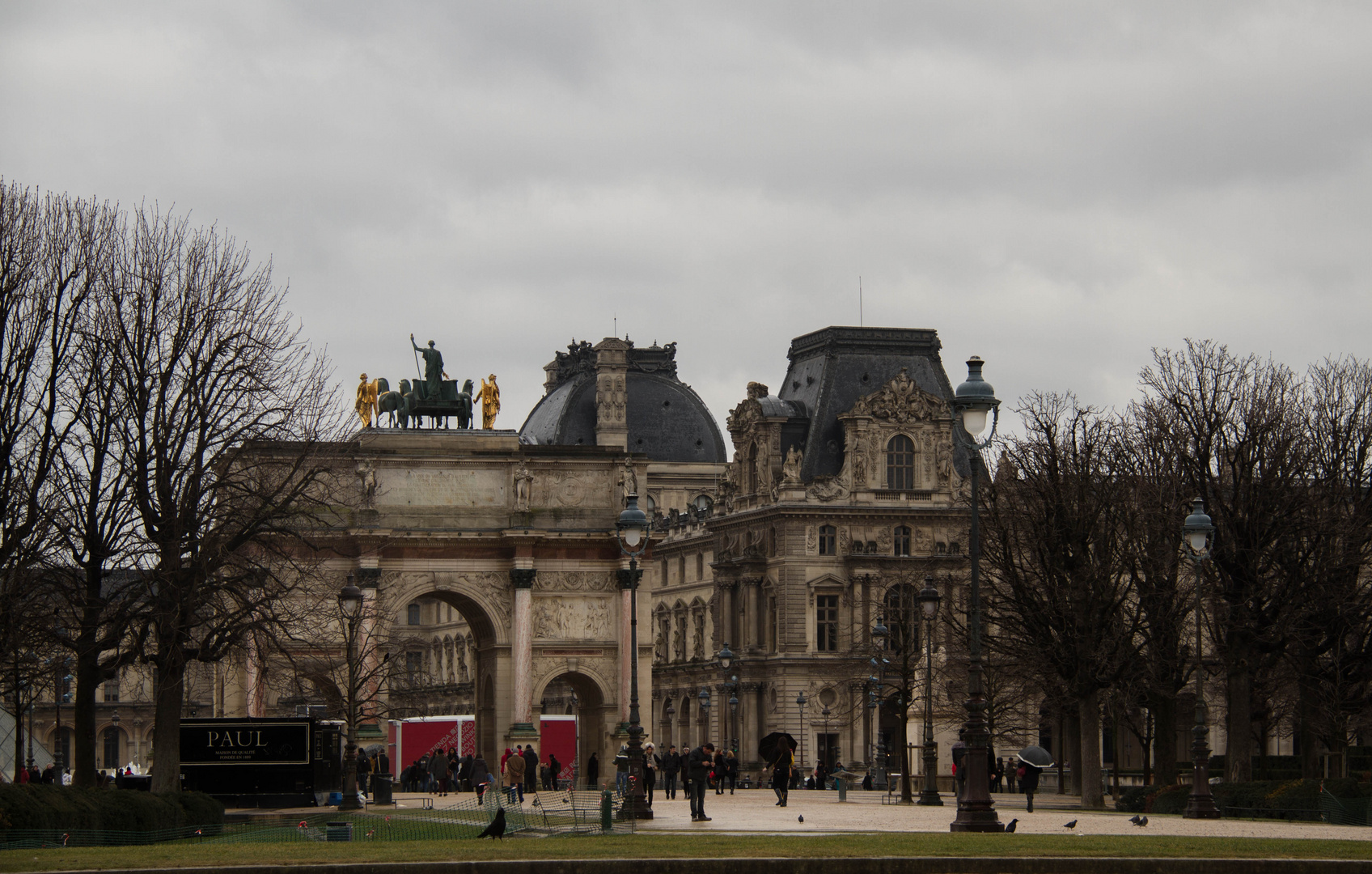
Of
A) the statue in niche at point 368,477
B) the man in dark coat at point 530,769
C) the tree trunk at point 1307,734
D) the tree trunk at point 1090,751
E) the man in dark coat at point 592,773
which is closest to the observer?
the tree trunk at point 1090,751

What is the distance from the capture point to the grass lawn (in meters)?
25.4

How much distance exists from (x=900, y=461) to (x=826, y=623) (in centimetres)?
904

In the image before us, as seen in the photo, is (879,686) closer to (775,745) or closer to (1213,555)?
(775,745)

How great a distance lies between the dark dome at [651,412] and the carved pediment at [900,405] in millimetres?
32210

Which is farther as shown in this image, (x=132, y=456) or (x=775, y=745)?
(x=775, y=745)

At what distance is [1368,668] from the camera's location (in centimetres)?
5303

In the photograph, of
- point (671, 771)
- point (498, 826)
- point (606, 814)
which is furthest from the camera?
point (671, 771)

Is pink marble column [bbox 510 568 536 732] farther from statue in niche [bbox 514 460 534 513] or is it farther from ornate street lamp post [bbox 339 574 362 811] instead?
ornate street lamp post [bbox 339 574 362 811]

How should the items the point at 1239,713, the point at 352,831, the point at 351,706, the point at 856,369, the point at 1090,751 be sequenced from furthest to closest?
the point at 856,369 < the point at 351,706 < the point at 1090,751 < the point at 1239,713 < the point at 352,831

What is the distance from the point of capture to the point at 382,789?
56.9 metres

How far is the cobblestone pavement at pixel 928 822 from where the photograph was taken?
114 feet

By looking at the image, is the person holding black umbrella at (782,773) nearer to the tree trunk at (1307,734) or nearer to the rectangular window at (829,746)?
the tree trunk at (1307,734)

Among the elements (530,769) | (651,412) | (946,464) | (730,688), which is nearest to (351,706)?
(530,769)

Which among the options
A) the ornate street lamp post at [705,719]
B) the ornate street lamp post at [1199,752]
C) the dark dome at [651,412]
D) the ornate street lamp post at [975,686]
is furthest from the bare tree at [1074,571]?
the dark dome at [651,412]
